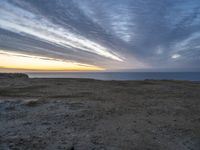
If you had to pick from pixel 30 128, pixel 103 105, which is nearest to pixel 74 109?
pixel 103 105

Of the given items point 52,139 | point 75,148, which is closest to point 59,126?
point 52,139

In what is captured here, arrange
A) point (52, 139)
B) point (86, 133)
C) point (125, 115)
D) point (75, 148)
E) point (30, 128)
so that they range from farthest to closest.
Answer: point (125, 115), point (30, 128), point (86, 133), point (52, 139), point (75, 148)

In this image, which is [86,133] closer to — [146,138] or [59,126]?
[59,126]

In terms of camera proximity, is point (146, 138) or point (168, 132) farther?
point (168, 132)

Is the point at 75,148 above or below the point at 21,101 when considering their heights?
below

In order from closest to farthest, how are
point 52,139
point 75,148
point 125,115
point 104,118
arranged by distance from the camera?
point 75,148
point 52,139
point 104,118
point 125,115

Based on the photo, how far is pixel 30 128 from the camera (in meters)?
4.73

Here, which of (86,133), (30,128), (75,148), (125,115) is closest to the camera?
(75,148)

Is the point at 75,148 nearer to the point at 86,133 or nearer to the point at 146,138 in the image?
the point at 86,133

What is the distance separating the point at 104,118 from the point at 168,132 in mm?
2044

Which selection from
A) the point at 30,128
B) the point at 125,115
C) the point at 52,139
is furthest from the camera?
the point at 125,115

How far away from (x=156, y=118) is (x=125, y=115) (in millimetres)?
1094

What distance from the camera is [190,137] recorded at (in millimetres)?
4477

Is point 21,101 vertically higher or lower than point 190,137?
higher
